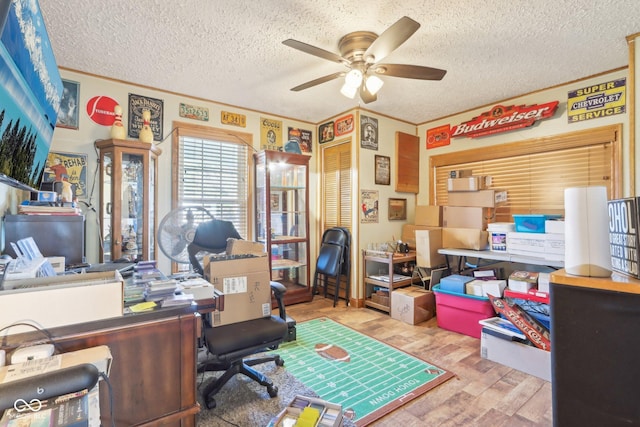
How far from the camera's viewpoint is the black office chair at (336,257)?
3.71m

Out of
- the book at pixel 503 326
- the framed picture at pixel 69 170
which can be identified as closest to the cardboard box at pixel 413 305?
the book at pixel 503 326

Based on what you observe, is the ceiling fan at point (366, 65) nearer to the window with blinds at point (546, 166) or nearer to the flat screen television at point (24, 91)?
the flat screen television at point (24, 91)

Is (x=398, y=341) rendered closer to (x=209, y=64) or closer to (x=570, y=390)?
(x=570, y=390)

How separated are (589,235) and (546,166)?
2.59 m

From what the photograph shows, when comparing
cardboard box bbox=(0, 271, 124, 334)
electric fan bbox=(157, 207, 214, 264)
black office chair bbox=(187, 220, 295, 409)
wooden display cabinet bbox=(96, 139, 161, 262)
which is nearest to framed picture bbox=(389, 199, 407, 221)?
black office chair bbox=(187, 220, 295, 409)

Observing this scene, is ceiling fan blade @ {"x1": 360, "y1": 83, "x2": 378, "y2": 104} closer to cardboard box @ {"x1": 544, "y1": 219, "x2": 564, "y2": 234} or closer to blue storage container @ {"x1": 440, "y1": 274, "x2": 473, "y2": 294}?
cardboard box @ {"x1": 544, "y1": 219, "x2": 564, "y2": 234}

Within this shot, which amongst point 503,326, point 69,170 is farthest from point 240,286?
point 503,326

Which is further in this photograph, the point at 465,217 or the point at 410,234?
the point at 410,234

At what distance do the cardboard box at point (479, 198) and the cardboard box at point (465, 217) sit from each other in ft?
0.17

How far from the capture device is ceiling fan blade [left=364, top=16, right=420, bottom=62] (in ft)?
5.24

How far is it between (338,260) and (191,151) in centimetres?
214

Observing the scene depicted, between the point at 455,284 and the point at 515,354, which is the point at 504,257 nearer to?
the point at 455,284

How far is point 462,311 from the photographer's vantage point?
2908 mm

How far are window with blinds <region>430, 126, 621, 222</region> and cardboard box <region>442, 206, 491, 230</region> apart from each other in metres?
0.47
